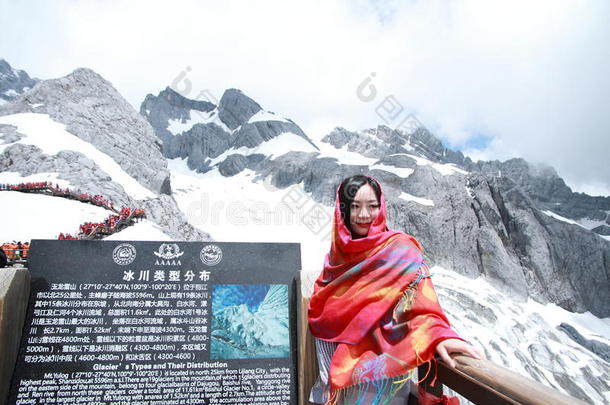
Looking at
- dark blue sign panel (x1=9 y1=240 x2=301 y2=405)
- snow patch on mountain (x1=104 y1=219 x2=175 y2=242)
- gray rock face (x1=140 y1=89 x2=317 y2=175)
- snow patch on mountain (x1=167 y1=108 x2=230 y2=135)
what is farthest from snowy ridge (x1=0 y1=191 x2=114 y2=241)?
snow patch on mountain (x1=167 y1=108 x2=230 y2=135)

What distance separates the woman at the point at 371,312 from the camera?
2.40m

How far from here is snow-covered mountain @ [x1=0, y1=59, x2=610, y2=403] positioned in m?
33.9

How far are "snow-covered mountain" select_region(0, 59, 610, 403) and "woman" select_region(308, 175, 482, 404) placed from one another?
7842 mm

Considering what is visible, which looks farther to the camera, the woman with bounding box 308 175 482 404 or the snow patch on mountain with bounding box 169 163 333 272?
the snow patch on mountain with bounding box 169 163 333 272

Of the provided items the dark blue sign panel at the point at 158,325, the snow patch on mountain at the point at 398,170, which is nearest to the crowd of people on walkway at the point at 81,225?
the dark blue sign panel at the point at 158,325

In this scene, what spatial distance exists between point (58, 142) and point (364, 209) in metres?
43.0

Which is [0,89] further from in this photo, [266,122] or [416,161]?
[416,161]

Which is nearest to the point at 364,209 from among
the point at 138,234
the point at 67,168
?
the point at 138,234

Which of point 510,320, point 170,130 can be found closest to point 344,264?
point 510,320

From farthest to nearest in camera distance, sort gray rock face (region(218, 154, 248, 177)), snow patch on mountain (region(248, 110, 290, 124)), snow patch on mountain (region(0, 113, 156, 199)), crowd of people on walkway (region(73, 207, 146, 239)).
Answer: snow patch on mountain (region(248, 110, 290, 124)), gray rock face (region(218, 154, 248, 177)), snow patch on mountain (region(0, 113, 156, 199)), crowd of people on walkway (region(73, 207, 146, 239))

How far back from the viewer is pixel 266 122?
113000 millimetres

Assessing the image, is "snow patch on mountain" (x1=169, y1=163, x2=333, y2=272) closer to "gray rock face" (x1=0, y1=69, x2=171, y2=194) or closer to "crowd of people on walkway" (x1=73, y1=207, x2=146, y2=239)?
"gray rock face" (x1=0, y1=69, x2=171, y2=194)

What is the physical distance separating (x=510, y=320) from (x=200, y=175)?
86109 mm

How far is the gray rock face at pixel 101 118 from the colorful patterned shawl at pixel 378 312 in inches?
1794
